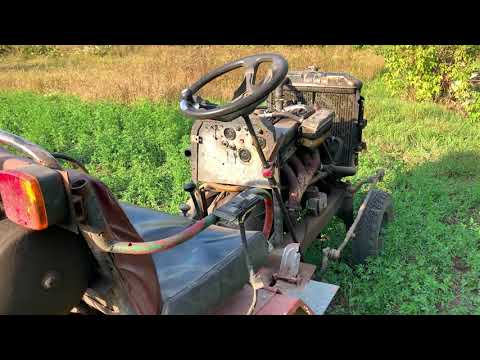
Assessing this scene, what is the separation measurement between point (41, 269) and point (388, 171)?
4738 millimetres

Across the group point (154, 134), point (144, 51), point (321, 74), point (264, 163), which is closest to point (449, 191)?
point (321, 74)

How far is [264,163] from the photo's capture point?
10.4 ft

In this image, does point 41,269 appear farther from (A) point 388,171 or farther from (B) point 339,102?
(A) point 388,171

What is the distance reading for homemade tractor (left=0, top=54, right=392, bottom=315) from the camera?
1558 millimetres

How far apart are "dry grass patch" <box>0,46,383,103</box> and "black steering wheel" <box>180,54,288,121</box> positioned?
6.29 metres

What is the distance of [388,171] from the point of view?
570cm

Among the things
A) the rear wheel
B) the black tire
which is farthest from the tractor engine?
the rear wheel

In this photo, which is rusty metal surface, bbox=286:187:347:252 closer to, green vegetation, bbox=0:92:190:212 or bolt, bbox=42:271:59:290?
green vegetation, bbox=0:92:190:212

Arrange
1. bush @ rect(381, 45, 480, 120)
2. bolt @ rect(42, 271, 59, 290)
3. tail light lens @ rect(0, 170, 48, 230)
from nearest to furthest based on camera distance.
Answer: tail light lens @ rect(0, 170, 48, 230) → bolt @ rect(42, 271, 59, 290) → bush @ rect(381, 45, 480, 120)

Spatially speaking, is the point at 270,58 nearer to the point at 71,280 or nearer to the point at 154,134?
the point at 71,280

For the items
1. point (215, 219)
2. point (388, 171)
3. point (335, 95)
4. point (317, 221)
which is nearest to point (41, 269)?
point (215, 219)

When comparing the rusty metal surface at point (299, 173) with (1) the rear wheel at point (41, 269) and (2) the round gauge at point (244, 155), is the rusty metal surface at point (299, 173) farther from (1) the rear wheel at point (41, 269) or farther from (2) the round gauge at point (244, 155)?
(1) the rear wheel at point (41, 269)

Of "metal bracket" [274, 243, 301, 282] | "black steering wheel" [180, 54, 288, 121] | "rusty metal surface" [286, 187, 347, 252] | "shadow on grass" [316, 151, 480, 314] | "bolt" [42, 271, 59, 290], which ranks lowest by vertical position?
"shadow on grass" [316, 151, 480, 314]

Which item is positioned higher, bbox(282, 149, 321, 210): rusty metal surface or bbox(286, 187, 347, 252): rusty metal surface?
bbox(282, 149, 321, 210): rusty metal surface
